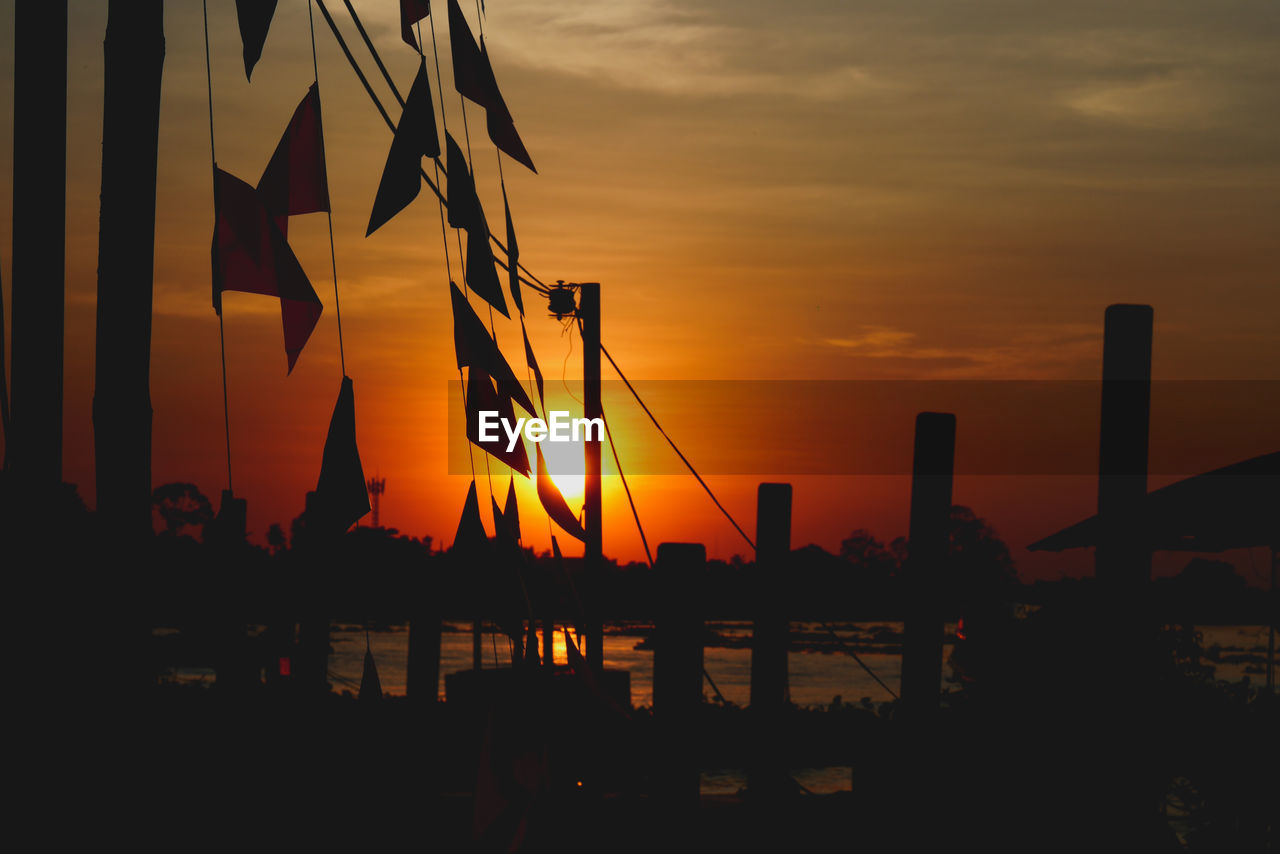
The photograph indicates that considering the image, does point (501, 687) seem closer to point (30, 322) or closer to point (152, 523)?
point (152, 523)

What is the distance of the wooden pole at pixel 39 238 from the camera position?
246 centimetres

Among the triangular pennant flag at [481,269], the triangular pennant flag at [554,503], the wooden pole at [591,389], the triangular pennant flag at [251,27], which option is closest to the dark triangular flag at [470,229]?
the triangular pennant flag at [481,269]

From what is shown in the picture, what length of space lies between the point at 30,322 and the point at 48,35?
0.63 metres

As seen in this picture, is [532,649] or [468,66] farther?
[468,66]

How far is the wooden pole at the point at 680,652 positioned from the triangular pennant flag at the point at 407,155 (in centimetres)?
321

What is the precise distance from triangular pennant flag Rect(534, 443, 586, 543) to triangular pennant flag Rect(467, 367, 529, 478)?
0.18ft

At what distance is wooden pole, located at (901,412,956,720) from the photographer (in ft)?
19.2

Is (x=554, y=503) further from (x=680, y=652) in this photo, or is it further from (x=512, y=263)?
(x=680, y=652)

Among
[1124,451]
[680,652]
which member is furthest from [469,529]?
[1124,451]

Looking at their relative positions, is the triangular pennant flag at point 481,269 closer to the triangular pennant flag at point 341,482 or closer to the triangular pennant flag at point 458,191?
the triangular pennant flag at point 458,191

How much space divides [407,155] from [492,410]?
655 millimetres

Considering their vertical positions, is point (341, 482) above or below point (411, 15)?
below

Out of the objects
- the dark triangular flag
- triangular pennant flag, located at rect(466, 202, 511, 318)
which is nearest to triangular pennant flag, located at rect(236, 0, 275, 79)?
the dark triangular flag

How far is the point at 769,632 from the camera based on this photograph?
6.34 meters
